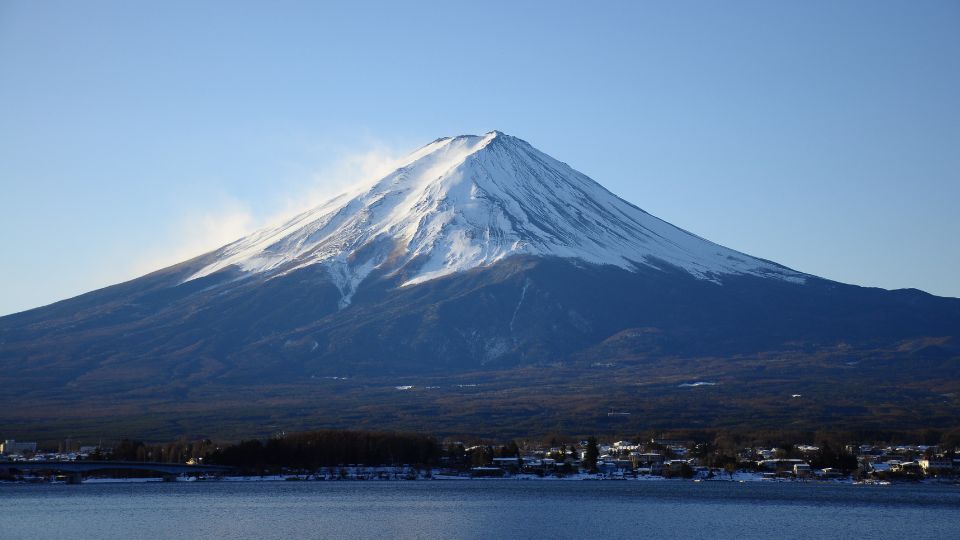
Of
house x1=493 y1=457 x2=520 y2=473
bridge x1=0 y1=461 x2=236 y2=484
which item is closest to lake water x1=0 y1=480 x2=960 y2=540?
bridge x1=0 y1=461 x2=236 y2=484

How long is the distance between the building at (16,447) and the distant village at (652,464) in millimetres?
668

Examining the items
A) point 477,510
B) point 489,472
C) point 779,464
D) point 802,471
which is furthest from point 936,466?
point 477,510

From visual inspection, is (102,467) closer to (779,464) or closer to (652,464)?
(652,464)

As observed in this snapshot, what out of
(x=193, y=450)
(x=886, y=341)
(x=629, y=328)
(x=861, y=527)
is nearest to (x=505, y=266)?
(x=629, y=328)

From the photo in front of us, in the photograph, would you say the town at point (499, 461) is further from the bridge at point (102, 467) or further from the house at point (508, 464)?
the bridge at point (102, 467)

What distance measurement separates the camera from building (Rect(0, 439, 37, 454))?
9856cm

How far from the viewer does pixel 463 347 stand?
172m

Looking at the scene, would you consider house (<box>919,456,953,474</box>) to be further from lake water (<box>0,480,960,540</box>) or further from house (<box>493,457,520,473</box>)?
house (<box>493,457,520,473</box>)

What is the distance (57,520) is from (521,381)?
98.7 m

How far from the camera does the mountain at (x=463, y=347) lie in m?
128

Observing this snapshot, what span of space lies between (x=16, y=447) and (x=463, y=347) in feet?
259

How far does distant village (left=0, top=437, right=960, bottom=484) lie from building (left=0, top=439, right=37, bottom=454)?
67 cm

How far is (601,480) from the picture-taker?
8400cm

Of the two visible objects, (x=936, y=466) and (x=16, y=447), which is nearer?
(x=936, y=466)
